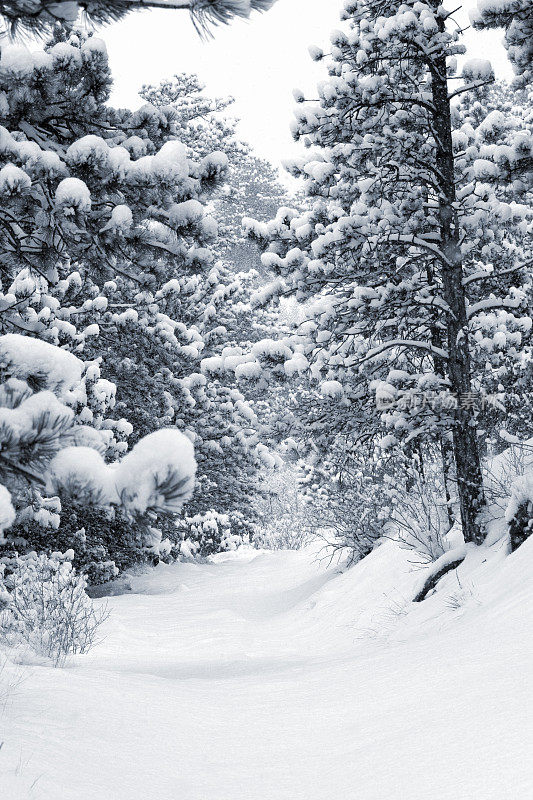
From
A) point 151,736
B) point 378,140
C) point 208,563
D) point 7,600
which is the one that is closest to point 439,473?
point 378,140

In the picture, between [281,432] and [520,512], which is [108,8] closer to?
[520,512]

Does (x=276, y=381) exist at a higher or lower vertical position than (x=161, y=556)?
higher

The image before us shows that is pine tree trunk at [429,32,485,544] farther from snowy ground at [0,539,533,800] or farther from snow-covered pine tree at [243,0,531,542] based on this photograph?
snowy ground at [0,539,533,800]

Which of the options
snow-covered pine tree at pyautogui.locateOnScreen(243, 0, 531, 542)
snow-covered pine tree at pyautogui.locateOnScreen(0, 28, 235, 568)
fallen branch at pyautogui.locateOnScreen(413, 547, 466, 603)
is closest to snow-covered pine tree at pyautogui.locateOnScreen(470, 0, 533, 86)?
snow-covered pine tree at pyautogui.locateOnScreen(243, 0, 531, 542)

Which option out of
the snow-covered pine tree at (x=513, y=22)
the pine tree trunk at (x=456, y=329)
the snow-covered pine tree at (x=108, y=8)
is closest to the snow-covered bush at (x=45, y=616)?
the pine tree trunk at (x=456, y=329)

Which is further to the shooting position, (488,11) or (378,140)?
(378,140)

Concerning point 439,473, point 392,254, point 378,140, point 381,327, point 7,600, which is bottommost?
point 7,600

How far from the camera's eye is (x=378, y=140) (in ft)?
24.3

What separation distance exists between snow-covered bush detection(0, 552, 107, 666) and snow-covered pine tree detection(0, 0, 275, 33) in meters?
4.73

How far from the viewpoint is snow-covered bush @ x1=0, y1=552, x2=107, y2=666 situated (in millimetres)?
6277

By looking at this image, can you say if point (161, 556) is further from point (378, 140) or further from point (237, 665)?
point (378, 140)

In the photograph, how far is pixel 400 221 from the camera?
759cm

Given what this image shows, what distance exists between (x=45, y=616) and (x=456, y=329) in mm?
4921

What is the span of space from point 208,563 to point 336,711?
13.5 m
